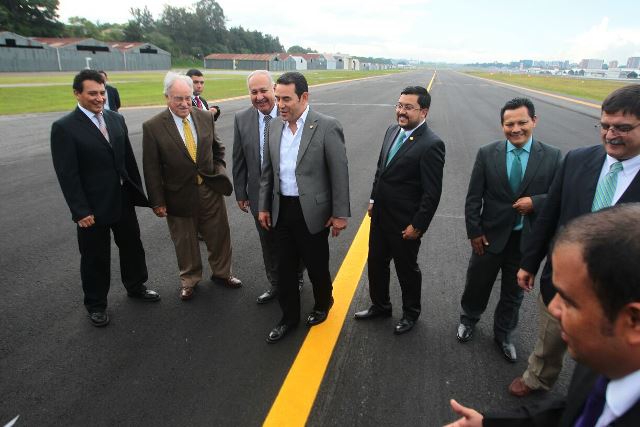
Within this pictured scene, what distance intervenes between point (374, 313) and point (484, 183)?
4.51 ft

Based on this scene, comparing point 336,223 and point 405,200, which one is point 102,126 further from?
point 405,200

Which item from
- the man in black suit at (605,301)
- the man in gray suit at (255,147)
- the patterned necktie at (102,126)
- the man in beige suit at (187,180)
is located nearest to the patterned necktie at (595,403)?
the man in black suit at (605,301)

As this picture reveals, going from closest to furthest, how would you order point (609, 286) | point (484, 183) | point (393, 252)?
point (609, 286) < point (484, 183) < point (393, 252)

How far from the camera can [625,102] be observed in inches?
72.3

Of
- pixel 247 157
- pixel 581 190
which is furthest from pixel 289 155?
pixel 581 190

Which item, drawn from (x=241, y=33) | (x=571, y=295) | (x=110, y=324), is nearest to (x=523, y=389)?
(x=571, y=295)

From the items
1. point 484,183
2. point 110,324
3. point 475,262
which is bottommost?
point 110,324

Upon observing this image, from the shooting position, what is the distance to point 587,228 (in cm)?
94

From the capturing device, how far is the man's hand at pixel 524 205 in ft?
8.58

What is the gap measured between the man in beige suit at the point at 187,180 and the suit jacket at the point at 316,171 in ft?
2.92

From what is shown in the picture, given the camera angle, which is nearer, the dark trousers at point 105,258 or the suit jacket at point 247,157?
the dark trousers at point 105,258

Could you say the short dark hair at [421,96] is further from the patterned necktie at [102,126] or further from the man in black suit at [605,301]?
the patterned necktie at [102,126]


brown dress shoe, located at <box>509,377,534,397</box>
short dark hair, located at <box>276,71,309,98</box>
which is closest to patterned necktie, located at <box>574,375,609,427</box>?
brown dress shoe, located at <box>509,377,534,397</box>

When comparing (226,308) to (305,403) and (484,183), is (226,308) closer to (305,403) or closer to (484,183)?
(305,403)
